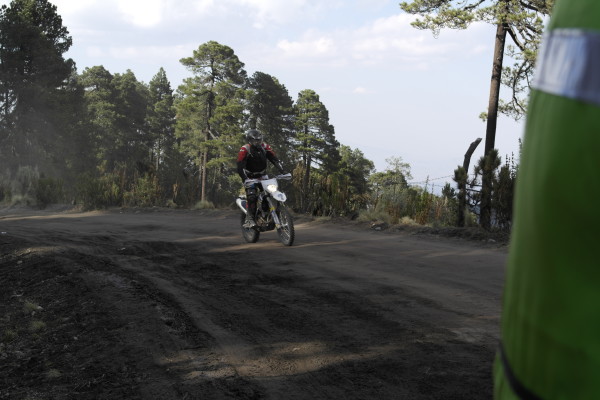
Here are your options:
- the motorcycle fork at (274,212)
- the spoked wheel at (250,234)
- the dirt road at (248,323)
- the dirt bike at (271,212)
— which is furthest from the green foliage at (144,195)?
the motorcycle fork at (274,212)

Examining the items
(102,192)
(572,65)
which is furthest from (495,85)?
(572,65)

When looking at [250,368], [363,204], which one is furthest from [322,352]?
[363,204]

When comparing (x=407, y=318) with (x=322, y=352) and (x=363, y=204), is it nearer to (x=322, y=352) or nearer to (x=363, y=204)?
(x=322, y=352)

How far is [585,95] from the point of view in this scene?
2.30 ft

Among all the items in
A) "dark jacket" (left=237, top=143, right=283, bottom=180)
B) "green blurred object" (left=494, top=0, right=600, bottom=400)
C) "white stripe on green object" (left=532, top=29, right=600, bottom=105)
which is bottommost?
"green blurred object" (left=494, top=0, right=600, bottom=400)

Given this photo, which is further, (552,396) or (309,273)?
(309,273)

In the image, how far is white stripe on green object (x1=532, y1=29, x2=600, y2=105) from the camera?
702 millimetres

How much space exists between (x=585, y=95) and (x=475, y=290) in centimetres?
588

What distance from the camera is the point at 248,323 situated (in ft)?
15.8

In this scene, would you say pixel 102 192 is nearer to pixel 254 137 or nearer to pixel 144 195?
pixel 144 195

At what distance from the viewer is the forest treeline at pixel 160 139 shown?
53.2 ft

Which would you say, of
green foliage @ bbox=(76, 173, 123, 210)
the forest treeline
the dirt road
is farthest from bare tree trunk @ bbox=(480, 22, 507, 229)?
green foliage @ bbox=(76, 173, 123, 210)

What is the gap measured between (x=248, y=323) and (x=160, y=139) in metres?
82.4

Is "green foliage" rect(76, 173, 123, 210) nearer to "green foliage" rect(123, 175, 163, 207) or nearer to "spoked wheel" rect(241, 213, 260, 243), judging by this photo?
"green foliage" rect(123, 175, 163, 207)
